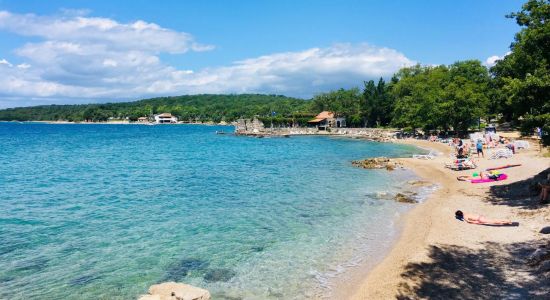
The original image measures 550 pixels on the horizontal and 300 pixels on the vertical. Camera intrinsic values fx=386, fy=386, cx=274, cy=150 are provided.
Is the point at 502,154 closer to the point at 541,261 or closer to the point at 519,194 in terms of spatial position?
the point at 519,194

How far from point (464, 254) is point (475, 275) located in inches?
71.3

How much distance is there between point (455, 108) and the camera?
61.6m

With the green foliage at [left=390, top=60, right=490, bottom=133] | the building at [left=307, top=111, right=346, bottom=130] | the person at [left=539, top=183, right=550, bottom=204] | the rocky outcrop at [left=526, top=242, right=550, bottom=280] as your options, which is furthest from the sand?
the building at [left=307, top=111, right=346, bottom=130]

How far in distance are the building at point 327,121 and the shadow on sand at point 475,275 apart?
105m

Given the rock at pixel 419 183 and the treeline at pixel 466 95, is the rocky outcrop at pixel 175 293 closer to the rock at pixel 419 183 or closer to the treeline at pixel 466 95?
the treeline at pixel 466 95

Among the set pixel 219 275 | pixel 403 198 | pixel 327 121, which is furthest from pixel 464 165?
pixel 327 121

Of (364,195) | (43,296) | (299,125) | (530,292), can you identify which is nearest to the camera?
(530,292)

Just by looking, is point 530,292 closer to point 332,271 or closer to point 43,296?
point 332,271

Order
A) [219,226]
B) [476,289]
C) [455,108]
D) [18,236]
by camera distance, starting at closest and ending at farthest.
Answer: [476,289] < [18,236] < [219,226] < [455,108]

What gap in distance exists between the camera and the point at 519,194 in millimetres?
20438

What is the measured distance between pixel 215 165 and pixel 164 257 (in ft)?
97.2

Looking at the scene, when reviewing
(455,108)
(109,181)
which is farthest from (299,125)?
(109,181)

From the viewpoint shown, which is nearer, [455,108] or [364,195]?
[364,195]

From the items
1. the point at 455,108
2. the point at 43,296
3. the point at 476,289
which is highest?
the point at 455,108
